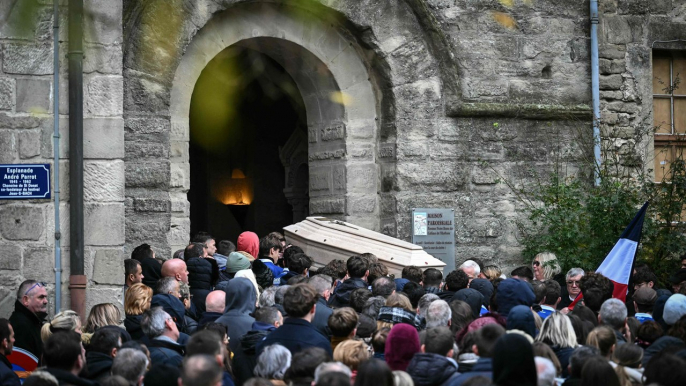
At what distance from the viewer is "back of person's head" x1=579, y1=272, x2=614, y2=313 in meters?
6.66

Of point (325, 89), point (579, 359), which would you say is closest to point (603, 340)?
point (579, 359)

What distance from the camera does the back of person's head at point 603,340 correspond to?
504 cm

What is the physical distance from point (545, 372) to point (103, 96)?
4.14 metres

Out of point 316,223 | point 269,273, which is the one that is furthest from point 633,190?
point 269,273

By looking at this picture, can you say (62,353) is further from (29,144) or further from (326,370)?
(29,144)

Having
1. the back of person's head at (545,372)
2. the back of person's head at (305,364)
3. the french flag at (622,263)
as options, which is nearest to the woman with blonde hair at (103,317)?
the back of person's head at (305,364)

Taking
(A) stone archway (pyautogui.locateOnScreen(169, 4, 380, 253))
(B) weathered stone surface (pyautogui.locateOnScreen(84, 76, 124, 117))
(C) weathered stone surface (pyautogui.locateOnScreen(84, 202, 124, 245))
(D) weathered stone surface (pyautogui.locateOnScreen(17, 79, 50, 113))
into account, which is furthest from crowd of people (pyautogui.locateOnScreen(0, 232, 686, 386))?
(A) stone archway (pyautogui.locateOnScreen(169, 4, 380, 253))

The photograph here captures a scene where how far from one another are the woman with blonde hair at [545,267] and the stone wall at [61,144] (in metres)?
3.93

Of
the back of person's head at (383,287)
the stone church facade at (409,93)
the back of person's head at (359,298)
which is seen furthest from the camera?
the stone church facade at (409,93)

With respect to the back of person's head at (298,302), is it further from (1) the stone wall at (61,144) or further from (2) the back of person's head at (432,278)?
(1) the stone wall at (61,144)

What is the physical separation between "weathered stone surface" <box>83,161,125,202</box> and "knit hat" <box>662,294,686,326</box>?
12.9 feet

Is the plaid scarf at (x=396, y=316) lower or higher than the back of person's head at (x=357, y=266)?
lower

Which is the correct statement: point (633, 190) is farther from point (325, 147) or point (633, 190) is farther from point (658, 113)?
point (325, 147)

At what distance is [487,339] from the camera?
15.4 feet
